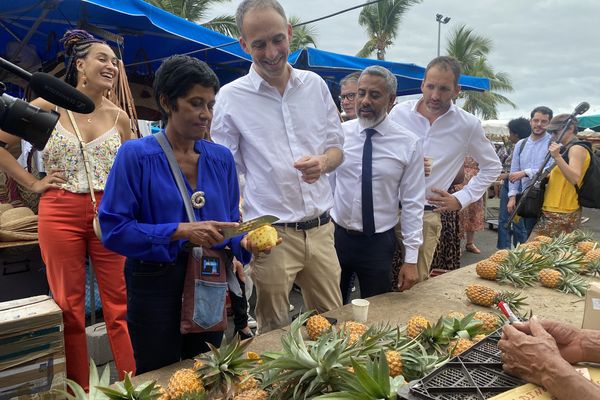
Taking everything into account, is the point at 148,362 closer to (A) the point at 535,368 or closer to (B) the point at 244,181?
(B) the point at 244,181

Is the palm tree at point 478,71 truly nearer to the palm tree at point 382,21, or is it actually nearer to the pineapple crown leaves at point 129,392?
the palm tree at point 382,21

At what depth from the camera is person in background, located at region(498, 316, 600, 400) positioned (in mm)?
1355

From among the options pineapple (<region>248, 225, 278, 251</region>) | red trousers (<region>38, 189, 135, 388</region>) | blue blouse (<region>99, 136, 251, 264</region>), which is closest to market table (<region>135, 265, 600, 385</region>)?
pineapple (<region>248, 225, 278, 251</region>)

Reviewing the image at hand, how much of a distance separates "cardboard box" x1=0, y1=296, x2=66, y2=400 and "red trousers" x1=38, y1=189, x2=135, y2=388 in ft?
2.23

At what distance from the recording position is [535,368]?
55.7 inches

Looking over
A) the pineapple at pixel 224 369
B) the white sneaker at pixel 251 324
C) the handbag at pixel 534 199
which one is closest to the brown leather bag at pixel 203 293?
the pineapple at pixel 224 369

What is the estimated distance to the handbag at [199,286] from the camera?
6.58 ft

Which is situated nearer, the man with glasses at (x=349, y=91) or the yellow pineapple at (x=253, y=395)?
the yellow pineapple at (x=253, y=395)

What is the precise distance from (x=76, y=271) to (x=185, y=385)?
1.69 meters

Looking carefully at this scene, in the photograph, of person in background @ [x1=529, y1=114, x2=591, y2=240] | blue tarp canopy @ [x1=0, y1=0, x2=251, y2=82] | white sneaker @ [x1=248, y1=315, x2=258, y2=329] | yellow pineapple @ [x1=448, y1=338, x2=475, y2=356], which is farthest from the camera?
person in background @ [x1=529, y1=114, x2=591, y2=240]

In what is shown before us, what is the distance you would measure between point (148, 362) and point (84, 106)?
4.22 feet

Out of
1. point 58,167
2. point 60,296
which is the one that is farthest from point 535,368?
point 58,167

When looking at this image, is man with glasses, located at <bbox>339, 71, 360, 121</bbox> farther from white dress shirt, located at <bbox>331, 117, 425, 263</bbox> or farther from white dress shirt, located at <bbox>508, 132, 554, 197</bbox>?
white dress shirt, located at <bbox>508, 132, 554, 197</bbox>

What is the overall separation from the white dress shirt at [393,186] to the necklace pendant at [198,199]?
4.75 ft
